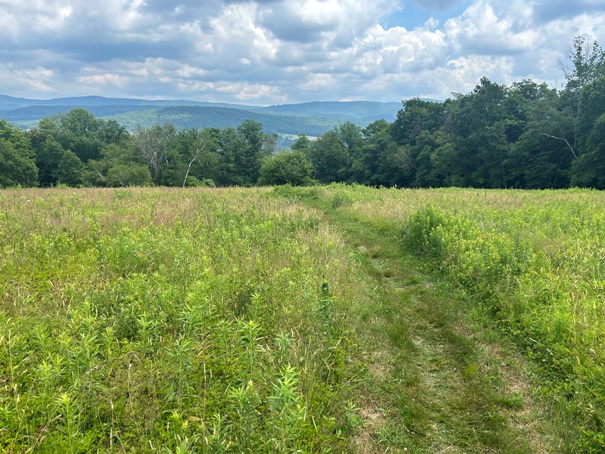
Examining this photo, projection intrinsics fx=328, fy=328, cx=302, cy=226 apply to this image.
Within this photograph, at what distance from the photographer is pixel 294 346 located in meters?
3.61

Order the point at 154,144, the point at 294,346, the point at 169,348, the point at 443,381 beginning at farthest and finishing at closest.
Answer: the point at 154,144
the point at 443,381
the point at 294,346
the point at 169,348

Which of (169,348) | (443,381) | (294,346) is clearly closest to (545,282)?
(443,381)

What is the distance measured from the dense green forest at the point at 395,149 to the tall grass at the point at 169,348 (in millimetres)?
42297

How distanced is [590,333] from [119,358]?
520cm

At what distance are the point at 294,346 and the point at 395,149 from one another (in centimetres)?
6195

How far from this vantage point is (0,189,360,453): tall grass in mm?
2627

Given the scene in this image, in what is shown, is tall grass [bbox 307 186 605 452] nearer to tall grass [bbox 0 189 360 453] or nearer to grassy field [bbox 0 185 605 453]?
grassy field [bbox 0 185 605 453]

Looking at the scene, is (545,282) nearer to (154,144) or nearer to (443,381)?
(443,381)

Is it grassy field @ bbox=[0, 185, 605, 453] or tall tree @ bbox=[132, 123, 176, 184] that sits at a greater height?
tall tree @ bbox=[132, 123, 176, 184]

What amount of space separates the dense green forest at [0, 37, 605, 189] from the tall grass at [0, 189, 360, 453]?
139 feet

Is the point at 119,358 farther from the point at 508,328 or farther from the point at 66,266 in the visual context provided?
the point at 508,328

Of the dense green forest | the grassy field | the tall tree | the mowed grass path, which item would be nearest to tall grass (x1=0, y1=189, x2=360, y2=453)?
the grassy field

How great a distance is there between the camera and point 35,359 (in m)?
3.24

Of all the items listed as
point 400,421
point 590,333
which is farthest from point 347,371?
point 590,333
